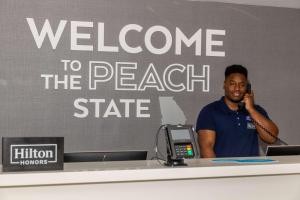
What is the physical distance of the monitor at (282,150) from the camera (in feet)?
9.53

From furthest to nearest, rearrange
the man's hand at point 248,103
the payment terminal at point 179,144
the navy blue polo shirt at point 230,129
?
the navy blue polo shirt at point 230,129
the man's hand at point 248,103
the payment terminal at point 179,144

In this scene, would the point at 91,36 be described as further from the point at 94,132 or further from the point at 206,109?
the point at 206,109

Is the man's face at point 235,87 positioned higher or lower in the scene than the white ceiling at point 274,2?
lower

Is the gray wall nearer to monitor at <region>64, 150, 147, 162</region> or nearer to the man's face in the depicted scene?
the man's face

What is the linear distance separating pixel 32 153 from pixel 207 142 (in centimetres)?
207

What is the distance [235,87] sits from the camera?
4066 mm

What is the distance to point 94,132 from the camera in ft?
14.0

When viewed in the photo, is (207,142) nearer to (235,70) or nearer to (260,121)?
(260,121)

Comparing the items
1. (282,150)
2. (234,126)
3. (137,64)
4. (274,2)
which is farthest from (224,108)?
(274,2)

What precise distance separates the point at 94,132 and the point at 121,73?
591 mm

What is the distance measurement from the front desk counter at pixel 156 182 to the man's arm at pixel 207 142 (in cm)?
125

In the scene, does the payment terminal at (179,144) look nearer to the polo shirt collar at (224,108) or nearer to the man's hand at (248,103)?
the man's hand at (248,103)

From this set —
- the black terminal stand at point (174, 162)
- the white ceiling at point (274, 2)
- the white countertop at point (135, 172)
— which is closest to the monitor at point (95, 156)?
the white countertop at point (135, 172)

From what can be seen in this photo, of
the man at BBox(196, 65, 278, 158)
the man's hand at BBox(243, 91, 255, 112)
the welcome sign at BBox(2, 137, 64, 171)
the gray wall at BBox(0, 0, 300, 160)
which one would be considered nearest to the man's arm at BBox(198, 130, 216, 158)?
the man at BBox(196, 65, 278, 158)
